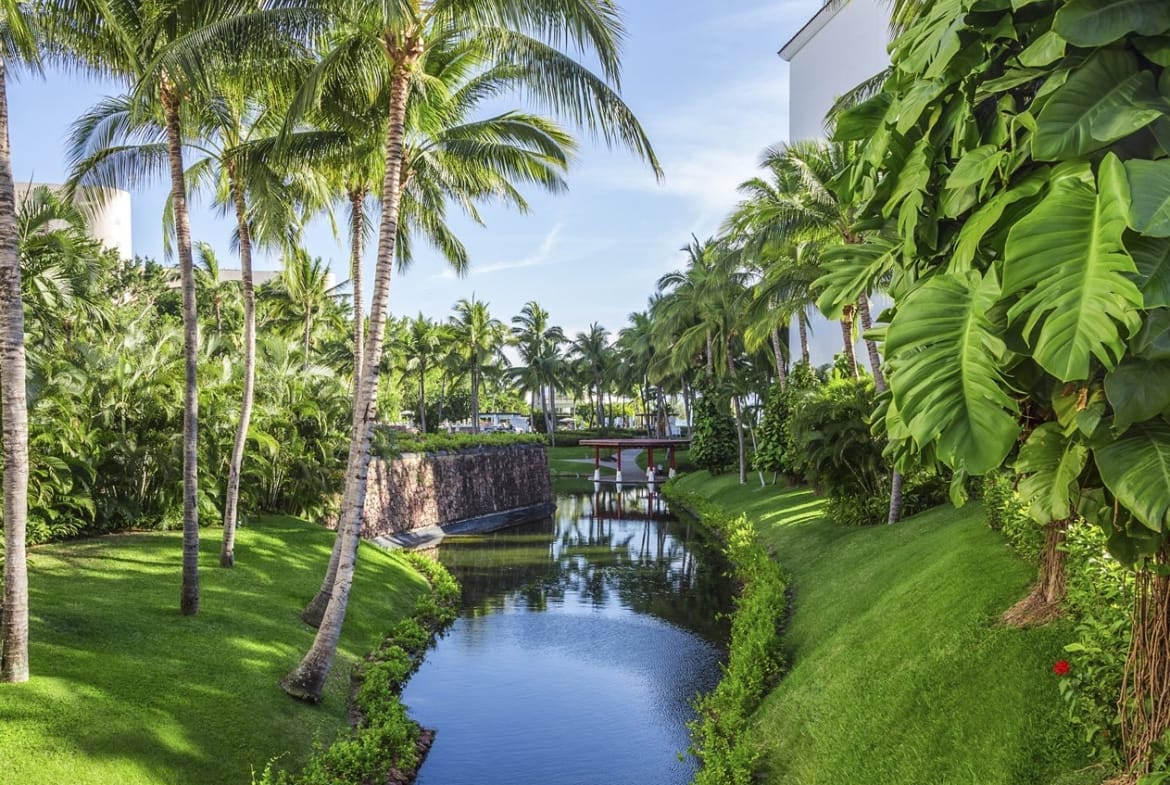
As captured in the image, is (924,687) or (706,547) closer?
(924,687)

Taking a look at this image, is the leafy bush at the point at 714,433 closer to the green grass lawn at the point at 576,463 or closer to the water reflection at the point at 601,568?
the water reflection at the point at 601,568

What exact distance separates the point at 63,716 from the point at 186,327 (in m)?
5.34

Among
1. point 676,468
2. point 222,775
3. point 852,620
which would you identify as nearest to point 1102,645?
point 852,620

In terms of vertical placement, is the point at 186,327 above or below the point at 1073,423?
above

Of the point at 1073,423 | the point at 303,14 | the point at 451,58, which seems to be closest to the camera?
the point at 1073,423

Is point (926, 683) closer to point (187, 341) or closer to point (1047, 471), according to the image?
point (1047, 471)

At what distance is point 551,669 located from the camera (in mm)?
14695

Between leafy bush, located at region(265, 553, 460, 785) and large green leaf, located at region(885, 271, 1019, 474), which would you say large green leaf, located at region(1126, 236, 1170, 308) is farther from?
leafy bush, located at region(265, 553, 460, 785)

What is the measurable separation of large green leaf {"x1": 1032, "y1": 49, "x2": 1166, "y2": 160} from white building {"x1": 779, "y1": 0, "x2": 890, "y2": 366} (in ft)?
80.9

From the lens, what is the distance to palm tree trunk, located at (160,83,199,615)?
37.4 feet

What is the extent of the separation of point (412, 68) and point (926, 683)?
878cm

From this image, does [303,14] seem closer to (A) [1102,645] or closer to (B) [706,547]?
(A) [1102,645]

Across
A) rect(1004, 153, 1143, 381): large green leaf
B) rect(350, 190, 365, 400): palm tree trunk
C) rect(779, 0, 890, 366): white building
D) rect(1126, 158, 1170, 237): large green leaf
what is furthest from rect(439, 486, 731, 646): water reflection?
rect(1126, 158, 1170, 237): large green leaf

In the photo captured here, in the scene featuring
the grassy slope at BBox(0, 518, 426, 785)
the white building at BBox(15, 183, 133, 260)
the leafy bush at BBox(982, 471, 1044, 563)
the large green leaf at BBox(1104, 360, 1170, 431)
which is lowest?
the grassy slope at BBox(0, 518, 426, 785)
